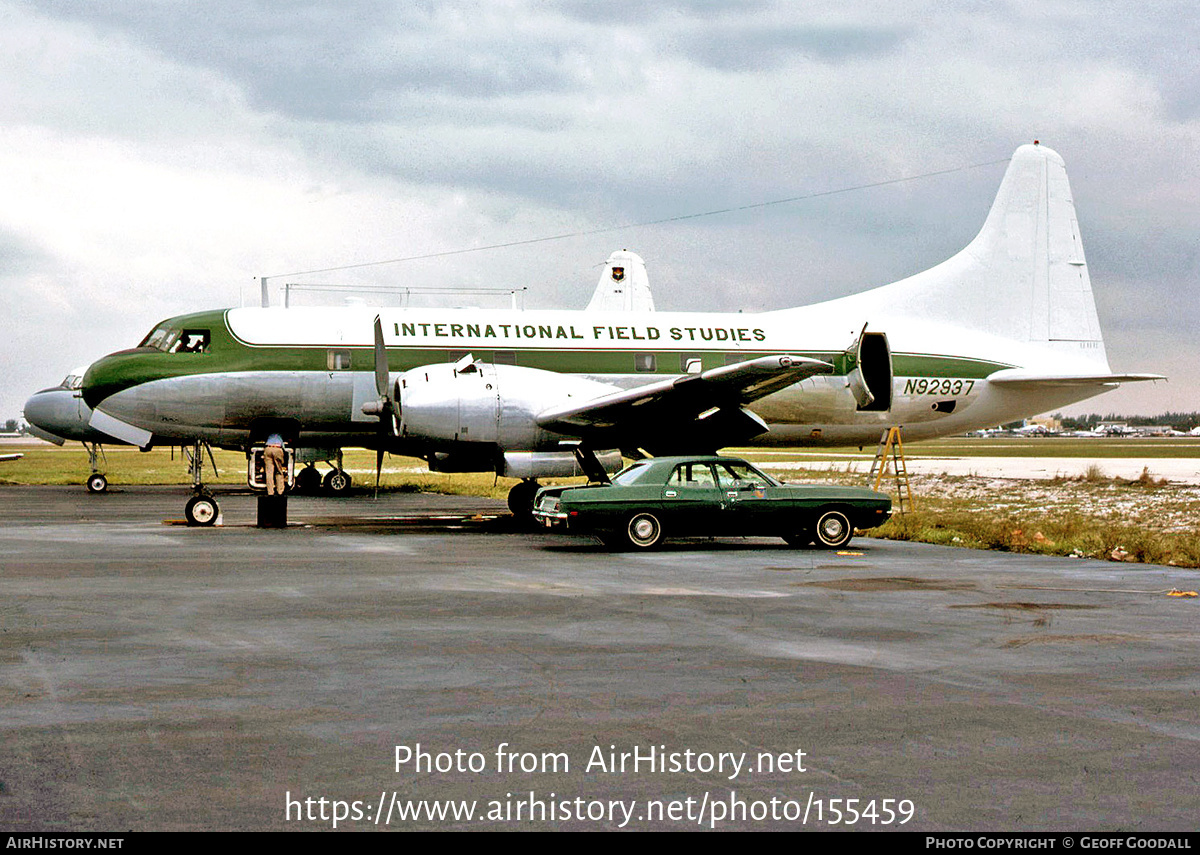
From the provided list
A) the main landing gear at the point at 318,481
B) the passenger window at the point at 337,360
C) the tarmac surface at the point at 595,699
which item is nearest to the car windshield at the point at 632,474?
the tarmac surface at the point at 595,699

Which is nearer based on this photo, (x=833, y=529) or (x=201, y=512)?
(x=833, y=529)

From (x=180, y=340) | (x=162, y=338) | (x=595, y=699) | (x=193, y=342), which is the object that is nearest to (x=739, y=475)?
(x=595, y=699)

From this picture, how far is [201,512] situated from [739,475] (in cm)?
1120

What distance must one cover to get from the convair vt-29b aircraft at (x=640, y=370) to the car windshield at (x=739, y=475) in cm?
260

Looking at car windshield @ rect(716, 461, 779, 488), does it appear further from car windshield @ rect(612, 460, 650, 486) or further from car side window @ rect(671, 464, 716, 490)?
car windshield @ rect(612, 460, 650, 486)

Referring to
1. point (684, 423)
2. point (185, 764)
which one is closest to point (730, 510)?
point (684, 423)

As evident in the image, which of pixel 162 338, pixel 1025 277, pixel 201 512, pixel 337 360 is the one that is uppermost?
pixel 1025 277

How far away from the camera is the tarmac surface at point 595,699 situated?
18.4 ft

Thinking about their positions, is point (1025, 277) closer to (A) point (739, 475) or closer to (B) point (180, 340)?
(A) point (739, 475)

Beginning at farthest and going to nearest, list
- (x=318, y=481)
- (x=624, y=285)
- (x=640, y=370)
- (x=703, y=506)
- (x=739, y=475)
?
(x=624, y=285)
(x=318, y=481)
(x=640, y=370)
(x=739, y=475)
(x=703, y=506)

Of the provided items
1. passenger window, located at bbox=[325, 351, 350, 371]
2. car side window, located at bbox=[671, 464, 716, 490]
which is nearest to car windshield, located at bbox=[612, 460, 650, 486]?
car side window, located at bbox=[671, 464, 716, 490]

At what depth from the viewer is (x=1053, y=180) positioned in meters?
31.3

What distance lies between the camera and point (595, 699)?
7895 millimetres

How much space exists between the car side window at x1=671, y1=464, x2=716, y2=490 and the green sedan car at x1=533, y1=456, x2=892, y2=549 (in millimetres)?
16
